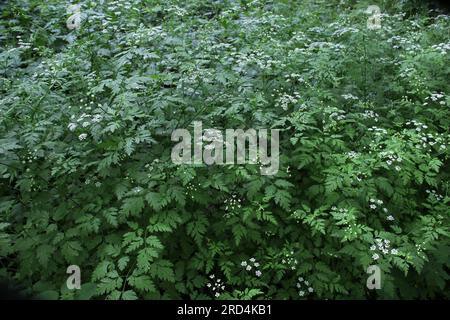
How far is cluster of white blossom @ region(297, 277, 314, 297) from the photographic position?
3875mm

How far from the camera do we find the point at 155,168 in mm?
4129

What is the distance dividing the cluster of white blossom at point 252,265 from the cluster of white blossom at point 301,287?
38 cm

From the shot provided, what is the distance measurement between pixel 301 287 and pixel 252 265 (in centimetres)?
50

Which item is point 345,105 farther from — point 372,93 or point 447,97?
point 447,97

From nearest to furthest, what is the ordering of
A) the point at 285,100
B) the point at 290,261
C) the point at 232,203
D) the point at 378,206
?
the point at 290,261, the point at 232,203, the point at 378,206, the point at 285,100

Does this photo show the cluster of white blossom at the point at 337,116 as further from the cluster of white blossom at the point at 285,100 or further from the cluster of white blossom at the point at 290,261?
the cluster of white blossom at the point at 290,261

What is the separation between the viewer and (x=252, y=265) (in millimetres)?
4113

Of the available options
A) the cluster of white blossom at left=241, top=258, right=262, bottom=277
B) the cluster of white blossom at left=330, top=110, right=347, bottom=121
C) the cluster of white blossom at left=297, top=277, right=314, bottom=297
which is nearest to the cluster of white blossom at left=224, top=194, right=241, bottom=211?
the cluster of white blossom at left=241, top=258, right=262, bottom=277

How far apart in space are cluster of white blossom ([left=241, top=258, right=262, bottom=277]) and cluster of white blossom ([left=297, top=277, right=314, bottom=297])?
1.25ft

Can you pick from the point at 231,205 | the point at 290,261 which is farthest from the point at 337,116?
the point at 290,261

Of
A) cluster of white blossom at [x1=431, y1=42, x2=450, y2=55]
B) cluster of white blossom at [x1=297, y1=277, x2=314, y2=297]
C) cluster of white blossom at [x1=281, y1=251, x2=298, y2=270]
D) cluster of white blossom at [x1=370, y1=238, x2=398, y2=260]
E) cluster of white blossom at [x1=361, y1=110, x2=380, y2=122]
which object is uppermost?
cluster of white blossom at [x1=431, y1=42, x2=450, y2=55]

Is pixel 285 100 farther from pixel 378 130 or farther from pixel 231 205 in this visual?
pixel 231 205

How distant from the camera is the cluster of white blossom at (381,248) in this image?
144 inches

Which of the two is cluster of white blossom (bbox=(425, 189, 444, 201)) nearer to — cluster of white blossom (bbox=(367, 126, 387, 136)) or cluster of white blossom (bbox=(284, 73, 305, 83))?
cluster of white blossom (bbox=(367, 126, 387, 136))
